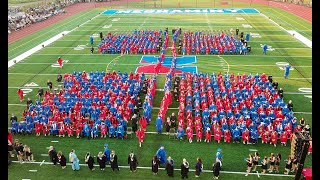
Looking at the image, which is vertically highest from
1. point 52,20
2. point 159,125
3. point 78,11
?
point 78,11

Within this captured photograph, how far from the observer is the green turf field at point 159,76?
14.7 m

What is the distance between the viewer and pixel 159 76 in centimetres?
2516

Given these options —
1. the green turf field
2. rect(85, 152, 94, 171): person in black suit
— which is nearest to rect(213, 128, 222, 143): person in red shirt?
the green turf field

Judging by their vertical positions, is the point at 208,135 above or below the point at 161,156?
above

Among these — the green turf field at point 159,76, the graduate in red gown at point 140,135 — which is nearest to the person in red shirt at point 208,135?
the green turf field at point 159,76

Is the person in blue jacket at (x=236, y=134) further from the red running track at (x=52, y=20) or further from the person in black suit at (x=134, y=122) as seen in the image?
the red running track at (x=52, y=20)

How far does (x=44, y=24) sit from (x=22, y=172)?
116ft

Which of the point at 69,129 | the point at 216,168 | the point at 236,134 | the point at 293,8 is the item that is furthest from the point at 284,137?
the point at 293,8

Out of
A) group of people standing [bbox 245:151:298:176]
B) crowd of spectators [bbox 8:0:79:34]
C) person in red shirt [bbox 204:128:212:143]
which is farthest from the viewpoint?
crowd of spectators [bbox 8:0:79:34]

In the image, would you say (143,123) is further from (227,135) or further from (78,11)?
(78,11)

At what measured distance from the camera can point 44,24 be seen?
45.7m

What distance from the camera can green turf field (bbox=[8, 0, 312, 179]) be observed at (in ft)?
48.2

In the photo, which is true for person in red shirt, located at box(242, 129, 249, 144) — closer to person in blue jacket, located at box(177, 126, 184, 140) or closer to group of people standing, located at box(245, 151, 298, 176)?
group of people standing, located at box(245, 151, 298, 176)

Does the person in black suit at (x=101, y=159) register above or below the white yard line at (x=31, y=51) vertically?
below
